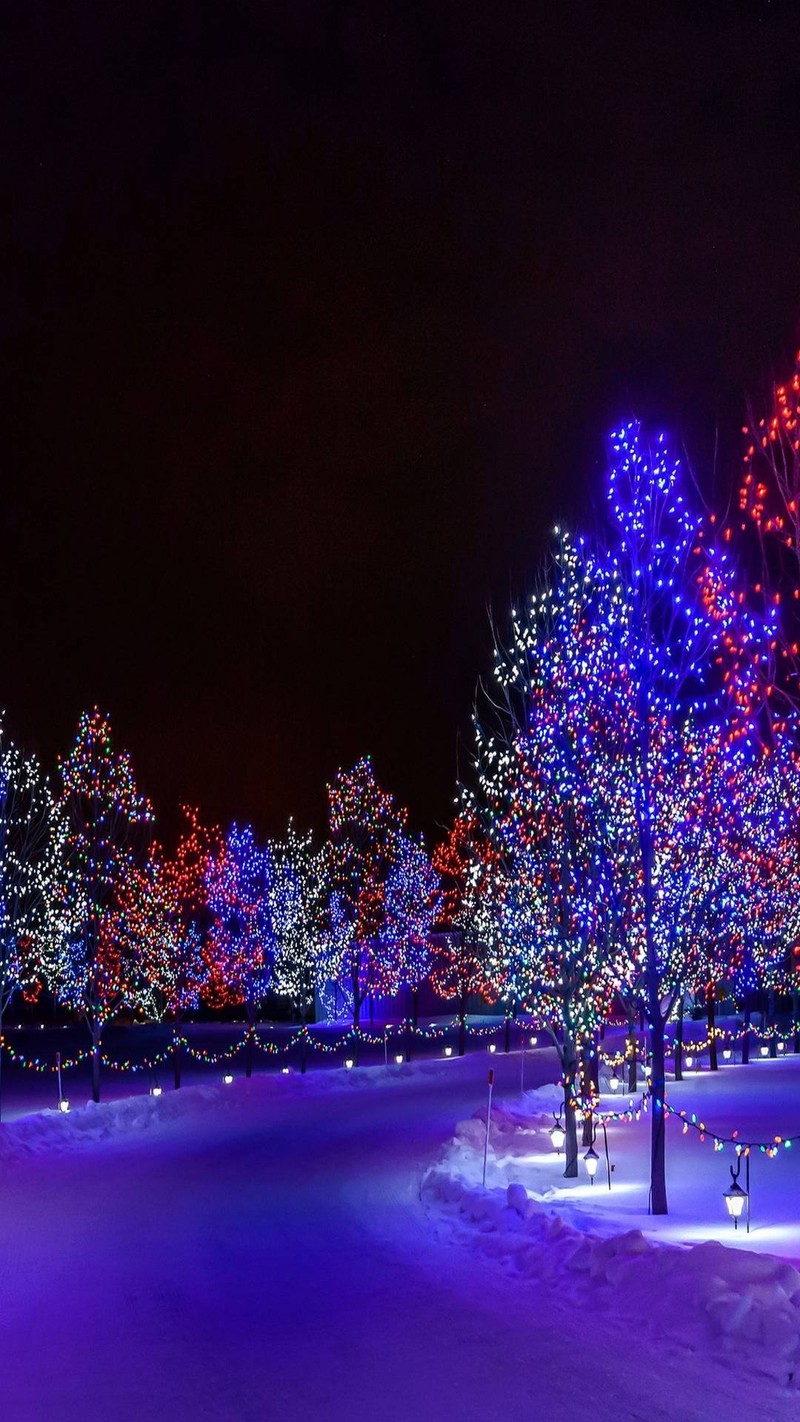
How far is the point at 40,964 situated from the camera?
45156 millimetres

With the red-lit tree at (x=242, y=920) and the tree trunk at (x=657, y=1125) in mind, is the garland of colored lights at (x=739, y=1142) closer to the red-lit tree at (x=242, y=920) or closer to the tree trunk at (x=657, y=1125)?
the tree trunk at (x=657, y=1125)

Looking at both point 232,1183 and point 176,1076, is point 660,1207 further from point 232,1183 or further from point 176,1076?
point 176,1076

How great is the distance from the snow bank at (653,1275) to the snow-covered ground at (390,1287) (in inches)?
0.7

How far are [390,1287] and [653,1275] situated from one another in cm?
231

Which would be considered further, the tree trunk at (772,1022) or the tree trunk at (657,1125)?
the tree trunk at (772,1022)

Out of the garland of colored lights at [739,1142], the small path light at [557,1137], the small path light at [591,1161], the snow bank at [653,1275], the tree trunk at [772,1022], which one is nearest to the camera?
the snow bank at [653,1275]

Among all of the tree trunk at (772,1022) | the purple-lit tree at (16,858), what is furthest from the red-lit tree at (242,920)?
the tree trunk at (772,1022)

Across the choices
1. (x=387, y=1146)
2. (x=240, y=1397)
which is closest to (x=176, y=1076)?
(x=387, y=1146)

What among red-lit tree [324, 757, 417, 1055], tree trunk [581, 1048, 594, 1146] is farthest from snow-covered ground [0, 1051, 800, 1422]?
red-lit tree [324, 757, 417, 1055]

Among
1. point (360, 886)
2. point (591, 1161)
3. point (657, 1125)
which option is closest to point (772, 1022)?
point (360, 886)

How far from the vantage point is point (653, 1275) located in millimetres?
10289

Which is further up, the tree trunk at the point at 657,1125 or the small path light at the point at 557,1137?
the tree trunk at the point at 657,1125

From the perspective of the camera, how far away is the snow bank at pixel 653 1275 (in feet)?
29.3

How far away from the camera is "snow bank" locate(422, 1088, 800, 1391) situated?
29.3 feet
